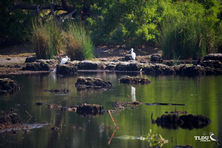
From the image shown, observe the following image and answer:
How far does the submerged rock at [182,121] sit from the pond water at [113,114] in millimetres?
177

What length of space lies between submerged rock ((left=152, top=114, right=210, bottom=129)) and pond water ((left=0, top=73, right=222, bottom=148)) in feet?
0.58

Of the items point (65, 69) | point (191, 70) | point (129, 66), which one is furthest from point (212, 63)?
point (65, 69)

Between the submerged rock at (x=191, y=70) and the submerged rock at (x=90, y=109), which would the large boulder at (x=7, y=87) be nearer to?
the submerged rock at (x=90, y=109)

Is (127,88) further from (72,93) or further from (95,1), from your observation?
(95,1)

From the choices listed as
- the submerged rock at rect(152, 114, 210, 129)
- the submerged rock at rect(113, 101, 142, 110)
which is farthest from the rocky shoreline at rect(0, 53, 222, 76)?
the submerged rock at rect(152, 114, 210, 129)

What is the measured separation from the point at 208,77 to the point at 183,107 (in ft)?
22.9

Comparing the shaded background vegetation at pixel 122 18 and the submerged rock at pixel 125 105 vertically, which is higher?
the shaded background vegetation at pixel 122 18

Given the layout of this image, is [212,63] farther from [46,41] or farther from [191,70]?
[46,41]

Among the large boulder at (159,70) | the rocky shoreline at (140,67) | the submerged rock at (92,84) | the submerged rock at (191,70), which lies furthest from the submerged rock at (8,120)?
the large boulder at (159,70)

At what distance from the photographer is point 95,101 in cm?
1296

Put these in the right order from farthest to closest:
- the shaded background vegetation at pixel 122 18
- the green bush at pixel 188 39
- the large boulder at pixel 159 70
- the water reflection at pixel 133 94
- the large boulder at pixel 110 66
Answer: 1. the shaded background vegetation at pixel 122 18
2. the green bush at pixel 188 39
3. the large boulder at pixel 110 66
4. the large boulder at pixel 159 70
5. the water reflection at pixel 133 94

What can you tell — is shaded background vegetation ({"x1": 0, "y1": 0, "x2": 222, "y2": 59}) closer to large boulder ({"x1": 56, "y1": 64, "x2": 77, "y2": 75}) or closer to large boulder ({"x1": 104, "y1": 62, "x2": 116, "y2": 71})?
large boulder ({"x1": 104, "y1": 62, "x2": 116, "y2": 71})

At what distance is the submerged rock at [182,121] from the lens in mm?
9914

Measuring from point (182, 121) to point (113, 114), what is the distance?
1.75 meters
